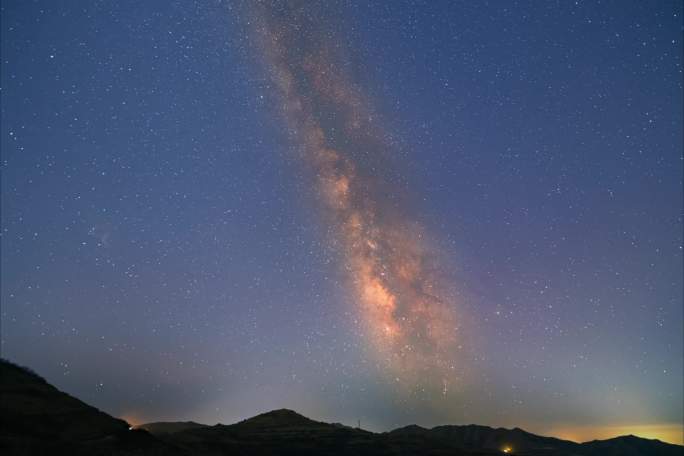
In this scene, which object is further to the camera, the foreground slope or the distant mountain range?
the distant mountain range

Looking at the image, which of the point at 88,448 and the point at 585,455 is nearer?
the point at 88,448

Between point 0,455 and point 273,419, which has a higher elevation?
point 0,455

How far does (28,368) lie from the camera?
56125 millimetres

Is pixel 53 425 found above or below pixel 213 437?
above

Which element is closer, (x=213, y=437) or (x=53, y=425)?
(x=53, y=425)

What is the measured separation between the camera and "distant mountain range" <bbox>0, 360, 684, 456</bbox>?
39750 mm

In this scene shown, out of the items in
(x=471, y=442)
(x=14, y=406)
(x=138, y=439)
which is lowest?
(x=471, y=442)

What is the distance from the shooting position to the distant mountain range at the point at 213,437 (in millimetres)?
39750

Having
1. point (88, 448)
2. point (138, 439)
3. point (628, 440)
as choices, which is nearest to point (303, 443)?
point (138, 439)

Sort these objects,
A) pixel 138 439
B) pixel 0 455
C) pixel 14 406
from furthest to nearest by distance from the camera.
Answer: pixel 138 439
pixel 14 406
pixel 0 455

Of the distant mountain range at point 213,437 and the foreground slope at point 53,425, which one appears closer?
the foreground slope at point 53,425

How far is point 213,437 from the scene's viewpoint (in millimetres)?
82938

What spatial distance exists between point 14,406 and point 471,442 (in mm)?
161207

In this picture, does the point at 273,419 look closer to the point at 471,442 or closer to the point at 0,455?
the point at 471,442
